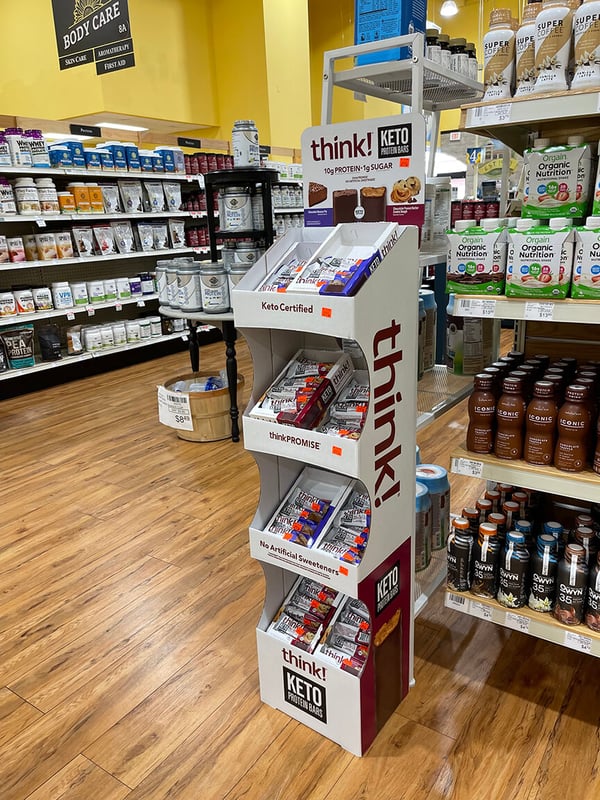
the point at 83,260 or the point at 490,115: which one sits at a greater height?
the point at 490,115

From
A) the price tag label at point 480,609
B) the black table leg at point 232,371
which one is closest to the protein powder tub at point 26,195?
the black table leg at point 232,371

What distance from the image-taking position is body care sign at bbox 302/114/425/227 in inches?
62.7

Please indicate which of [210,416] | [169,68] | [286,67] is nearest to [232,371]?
[210,416]

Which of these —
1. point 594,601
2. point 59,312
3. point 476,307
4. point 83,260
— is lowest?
point 594,601

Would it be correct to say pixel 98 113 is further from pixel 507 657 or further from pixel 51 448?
pixel 507 657

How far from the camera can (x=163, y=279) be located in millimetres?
3971

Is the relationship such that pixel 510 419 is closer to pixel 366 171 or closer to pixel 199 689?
pixel 366 171

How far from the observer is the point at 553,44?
4.83 feet

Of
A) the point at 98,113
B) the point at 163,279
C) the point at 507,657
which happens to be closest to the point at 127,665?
the point at 507,657

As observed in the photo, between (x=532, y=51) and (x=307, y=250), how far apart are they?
29.2 inches

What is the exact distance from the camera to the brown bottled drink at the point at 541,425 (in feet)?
5.34

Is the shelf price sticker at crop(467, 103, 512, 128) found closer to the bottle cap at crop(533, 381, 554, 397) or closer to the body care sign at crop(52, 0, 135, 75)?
the bottle cap at crop(533, 381, 554, 397)

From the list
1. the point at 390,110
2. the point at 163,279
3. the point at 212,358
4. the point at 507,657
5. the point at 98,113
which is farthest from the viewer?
the point at 390,110

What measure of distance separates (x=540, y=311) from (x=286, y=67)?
8.50 m
